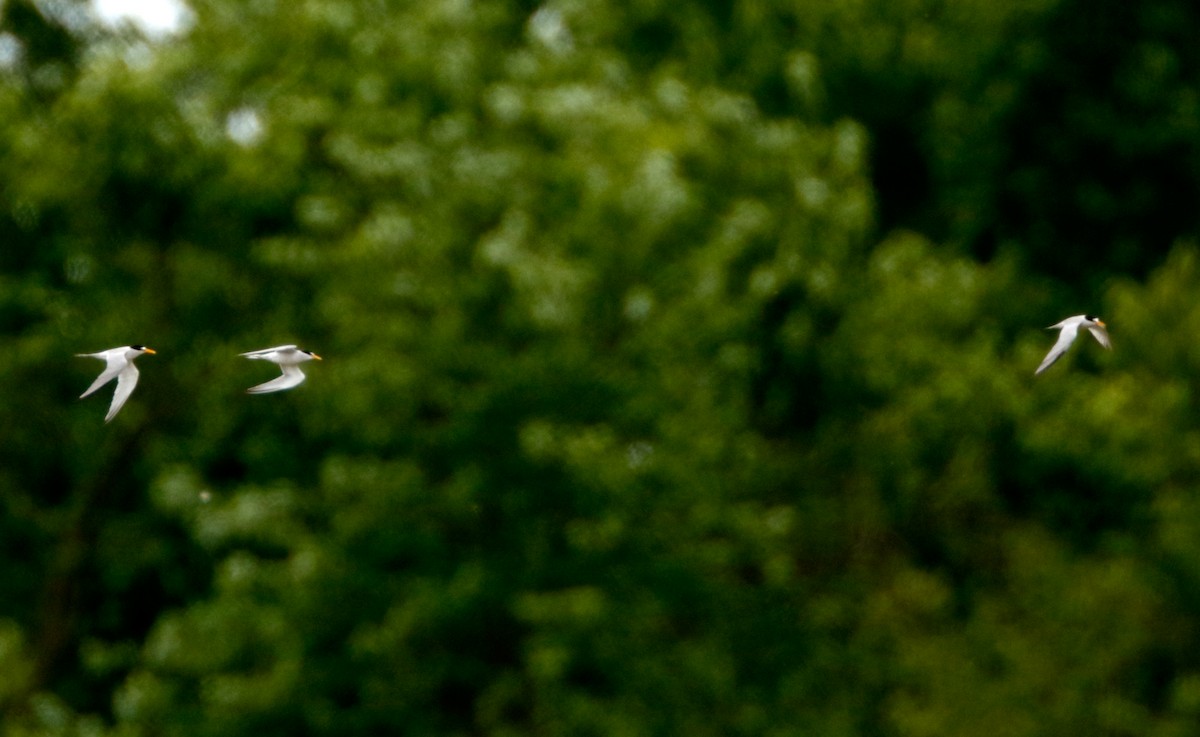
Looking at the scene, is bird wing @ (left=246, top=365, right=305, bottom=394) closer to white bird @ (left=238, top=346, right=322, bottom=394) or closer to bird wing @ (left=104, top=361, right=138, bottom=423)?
white bird @ (left=238, top=346, right=322, bottom=394)

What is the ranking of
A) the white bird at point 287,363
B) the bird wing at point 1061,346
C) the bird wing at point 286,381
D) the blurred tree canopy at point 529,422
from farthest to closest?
the blurred tree canopy at point 529,422
the white bird at point 287,363
the bird wing at point 286,381
the bird wing at point 1061,346

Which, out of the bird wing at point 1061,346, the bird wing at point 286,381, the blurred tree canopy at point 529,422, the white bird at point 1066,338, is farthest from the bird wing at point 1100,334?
the blurred tree canopy at point 529,422

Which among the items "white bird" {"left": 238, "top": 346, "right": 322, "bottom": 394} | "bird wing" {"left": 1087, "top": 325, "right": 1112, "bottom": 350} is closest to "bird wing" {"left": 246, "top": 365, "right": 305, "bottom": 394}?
"white bird" {"left": 238, "top": 346, "right": 322, "bottom": 394}

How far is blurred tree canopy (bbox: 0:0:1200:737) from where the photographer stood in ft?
48.4

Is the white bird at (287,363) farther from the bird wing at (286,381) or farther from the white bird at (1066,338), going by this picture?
the white bird at (1066,338)

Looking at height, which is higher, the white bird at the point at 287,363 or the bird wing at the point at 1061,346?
the white bird at the point at 287,363

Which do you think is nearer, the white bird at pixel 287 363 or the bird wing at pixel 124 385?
the bird wing at pixel 124 385

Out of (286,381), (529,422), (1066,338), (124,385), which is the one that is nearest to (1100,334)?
(1066,338)

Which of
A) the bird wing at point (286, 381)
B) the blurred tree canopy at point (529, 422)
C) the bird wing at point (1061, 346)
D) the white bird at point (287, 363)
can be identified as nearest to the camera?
the bird wing at point (1061, 346)

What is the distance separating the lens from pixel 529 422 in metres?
15.0

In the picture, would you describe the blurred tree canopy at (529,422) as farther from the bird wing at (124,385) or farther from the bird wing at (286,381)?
the bird wing at (286,381)

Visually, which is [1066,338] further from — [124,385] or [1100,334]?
[124,385]

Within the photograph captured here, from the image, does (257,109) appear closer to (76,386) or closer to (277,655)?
(76,386)

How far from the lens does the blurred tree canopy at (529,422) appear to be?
1477cm
